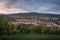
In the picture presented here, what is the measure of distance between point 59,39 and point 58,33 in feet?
0.25

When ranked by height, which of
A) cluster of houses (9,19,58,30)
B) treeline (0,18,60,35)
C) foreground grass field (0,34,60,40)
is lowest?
foreground grass field (0,34,60,40)

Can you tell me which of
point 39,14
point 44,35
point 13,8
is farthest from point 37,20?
point 13,8

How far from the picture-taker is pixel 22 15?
78.7 inches

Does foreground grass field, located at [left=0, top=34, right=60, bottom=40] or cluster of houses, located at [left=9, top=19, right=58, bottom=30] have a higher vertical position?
cluster of houses, located at [left=9, top=19, right=58, bottom=30]

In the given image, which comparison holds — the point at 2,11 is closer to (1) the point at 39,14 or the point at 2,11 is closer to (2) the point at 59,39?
(1) the point at 39,14

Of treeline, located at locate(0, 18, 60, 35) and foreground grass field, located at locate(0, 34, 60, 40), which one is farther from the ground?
treeline, located at locate(0, 18, 60, 35)

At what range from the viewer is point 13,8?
202cm

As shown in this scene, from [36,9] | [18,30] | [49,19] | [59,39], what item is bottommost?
[59,39]

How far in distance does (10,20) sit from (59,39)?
26.0 inches

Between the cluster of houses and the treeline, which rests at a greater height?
the cluster of houses

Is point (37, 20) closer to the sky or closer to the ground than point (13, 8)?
closer to the ground

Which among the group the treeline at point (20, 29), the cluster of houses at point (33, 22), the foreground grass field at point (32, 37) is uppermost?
the cluster of houses at point (33, 22)

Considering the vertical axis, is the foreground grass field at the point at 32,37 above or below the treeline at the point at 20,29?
below

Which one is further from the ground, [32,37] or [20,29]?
[20,29]
